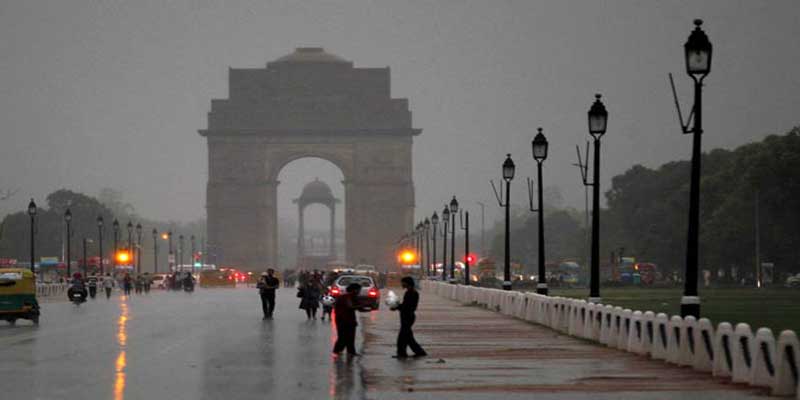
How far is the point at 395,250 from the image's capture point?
146m

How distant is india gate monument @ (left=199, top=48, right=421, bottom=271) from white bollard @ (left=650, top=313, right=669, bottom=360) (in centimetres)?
11881

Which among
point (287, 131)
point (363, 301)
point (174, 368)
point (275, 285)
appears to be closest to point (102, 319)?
point (275, 285)

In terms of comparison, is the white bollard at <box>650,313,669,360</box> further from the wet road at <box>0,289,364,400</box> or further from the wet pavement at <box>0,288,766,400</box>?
the wet road at <box>0,289,364,400</box>

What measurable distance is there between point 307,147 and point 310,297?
9966cm

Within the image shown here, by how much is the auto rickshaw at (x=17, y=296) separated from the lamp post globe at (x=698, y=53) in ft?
69.8

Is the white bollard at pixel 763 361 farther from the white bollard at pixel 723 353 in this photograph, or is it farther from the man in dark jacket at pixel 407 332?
the man in dark jacket at pixel 407 332

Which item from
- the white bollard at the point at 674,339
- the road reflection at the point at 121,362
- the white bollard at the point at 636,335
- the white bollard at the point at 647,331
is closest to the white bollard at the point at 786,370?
the white bollard at the point at 674,339

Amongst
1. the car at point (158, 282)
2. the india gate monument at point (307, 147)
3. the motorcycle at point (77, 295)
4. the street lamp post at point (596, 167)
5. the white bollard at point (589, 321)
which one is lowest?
the car at point (158, 282)

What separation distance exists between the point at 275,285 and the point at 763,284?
51.9 metres

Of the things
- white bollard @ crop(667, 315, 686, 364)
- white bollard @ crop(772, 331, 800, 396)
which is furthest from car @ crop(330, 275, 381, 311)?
white bollard @ crop(772, 331, 800, 396)

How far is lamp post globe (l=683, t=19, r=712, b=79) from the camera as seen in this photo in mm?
23422

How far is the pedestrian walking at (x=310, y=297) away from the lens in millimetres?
44344

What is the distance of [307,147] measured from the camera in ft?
471

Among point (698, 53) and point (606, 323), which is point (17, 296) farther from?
point (698, 53)
